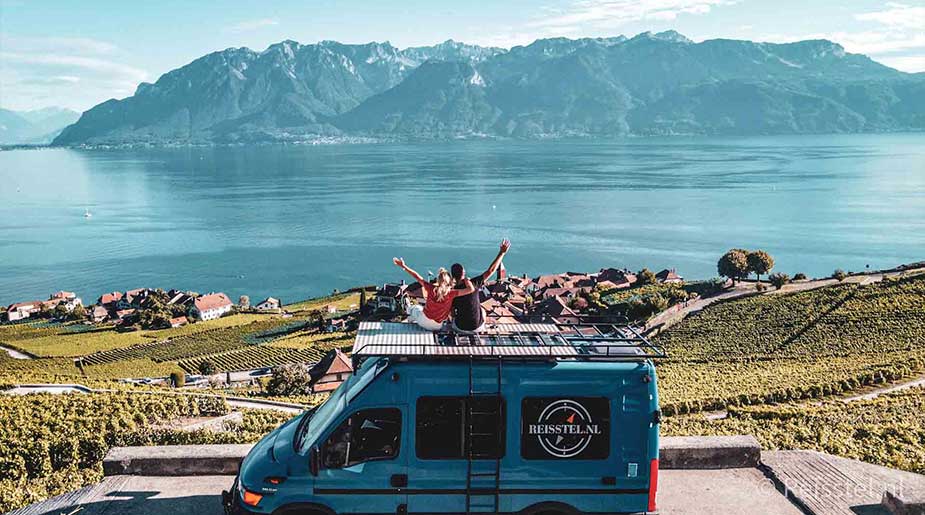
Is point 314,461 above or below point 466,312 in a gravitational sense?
below

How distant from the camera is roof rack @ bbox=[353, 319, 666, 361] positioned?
816 cm

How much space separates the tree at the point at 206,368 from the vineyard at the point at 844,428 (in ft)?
134

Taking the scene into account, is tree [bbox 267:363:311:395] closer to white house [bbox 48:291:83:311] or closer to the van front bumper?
the van front bumper

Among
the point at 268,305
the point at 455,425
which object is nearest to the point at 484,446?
the point at 455,425

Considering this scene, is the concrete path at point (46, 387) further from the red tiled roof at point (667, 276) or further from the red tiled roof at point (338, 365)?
the red tiled roof at point (667, 276)

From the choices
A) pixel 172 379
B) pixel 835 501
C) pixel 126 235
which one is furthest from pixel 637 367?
pixel 126 235

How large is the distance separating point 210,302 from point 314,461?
81722mm

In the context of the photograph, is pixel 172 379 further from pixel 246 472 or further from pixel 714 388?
pixel 246 472

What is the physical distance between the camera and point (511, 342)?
8.75 m

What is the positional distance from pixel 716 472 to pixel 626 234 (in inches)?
4608

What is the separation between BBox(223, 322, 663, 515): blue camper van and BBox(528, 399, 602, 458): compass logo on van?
0.04 ft

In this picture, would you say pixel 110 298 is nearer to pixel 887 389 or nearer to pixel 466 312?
pixel 887 389

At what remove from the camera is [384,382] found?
805 centimetres

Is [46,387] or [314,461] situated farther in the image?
[46,387]
